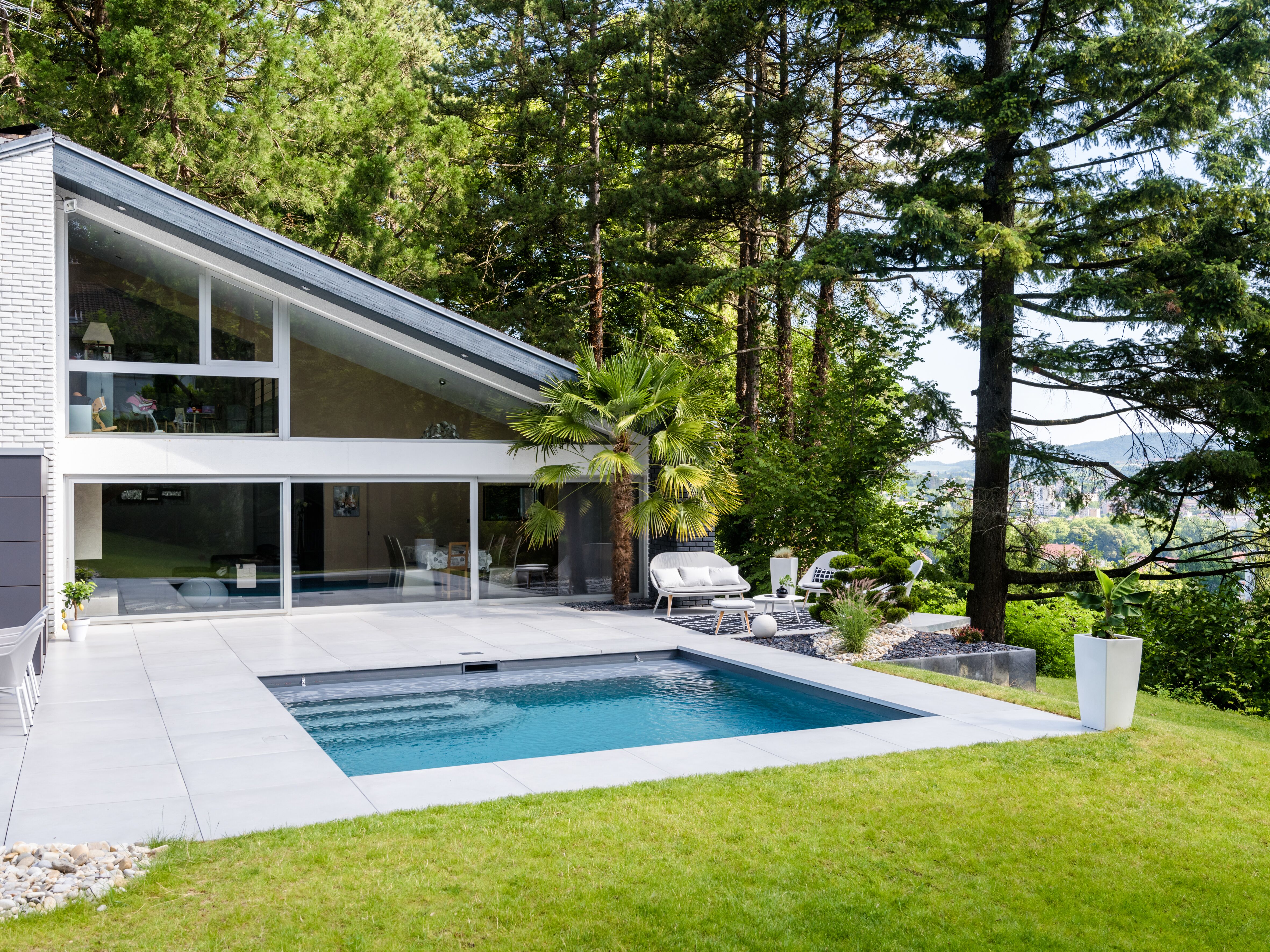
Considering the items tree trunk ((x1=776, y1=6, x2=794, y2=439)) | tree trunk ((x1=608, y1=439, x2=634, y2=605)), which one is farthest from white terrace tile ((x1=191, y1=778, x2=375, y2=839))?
tree trunk ((x1=776, y1=6, x2=794, y2=439))

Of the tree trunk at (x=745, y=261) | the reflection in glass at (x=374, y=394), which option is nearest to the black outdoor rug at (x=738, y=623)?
the reflection in glass at (x=374, y=394)

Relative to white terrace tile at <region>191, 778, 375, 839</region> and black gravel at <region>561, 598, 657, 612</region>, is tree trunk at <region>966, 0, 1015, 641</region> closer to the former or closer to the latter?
black gravel at <region>561, 598, 657, 612</region>

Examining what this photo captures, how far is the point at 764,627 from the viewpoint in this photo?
11773 mm

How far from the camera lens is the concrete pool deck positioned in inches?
220

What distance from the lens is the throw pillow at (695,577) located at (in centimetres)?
1426

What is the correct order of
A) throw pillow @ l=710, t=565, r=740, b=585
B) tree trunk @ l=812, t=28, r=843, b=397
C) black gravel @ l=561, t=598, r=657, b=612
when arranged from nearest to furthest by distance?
1. throw pillow @ l=710, t=565, r=740, b=585
2. black gravel @ l=561, t=598, r=657, b=612
3. tree trunk @ l=812, t=28, r=843, b=397

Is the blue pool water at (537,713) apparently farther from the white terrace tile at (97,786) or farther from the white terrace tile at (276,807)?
the white terrace tile at (97,786)

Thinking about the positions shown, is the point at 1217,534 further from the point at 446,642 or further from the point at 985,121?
the point at 446,642

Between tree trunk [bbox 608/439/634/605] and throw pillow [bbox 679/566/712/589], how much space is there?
911 mm

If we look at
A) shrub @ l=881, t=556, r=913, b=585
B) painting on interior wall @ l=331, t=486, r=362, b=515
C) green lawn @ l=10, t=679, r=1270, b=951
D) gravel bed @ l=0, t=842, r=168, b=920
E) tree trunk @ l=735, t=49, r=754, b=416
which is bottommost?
green lawn @ l=10, t=679, r=1270, b=951

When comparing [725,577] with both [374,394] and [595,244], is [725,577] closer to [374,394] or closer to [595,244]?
[374,394]

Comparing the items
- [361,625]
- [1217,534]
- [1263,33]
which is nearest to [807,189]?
[1263,33]

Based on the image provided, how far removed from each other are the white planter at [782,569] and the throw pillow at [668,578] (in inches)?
64.5

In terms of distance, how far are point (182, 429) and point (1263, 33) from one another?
590 inches
